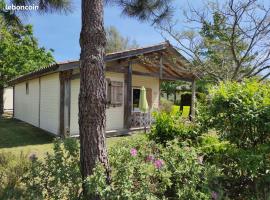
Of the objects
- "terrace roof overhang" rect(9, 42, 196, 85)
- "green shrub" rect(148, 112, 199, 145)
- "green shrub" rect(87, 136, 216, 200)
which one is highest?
"terrace roof overhang" rect(9, 42, 196, 85)

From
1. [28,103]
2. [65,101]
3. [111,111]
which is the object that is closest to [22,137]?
[65,101]

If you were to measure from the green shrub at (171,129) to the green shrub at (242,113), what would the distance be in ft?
2.36

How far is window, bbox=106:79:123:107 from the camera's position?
44.2ft

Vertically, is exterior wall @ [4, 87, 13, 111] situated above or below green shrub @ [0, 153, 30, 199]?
above

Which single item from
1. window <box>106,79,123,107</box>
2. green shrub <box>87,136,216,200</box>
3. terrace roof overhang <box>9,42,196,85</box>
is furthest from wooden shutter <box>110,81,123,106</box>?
green shrub <box>87,136,216,200</box>

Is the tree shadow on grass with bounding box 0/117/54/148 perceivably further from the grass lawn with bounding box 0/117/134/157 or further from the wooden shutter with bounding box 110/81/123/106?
the wooden shutter with bounding box 110/81/123/106

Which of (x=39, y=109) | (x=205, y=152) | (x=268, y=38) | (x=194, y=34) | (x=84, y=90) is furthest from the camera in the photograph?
(x=39, y=109)

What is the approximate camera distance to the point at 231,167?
4.46 m

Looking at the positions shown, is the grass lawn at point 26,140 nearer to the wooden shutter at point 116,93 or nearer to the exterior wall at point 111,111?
the exterior wall at point 111,111

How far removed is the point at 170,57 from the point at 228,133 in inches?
442

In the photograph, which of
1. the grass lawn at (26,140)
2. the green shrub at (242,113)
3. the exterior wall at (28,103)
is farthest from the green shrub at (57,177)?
the exterior wall at (28,103)

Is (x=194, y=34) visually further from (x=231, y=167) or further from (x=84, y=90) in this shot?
(x=84, y=90)

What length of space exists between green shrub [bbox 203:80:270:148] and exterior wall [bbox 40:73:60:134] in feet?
28.1

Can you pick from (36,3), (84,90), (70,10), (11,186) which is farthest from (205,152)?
(36,3)
